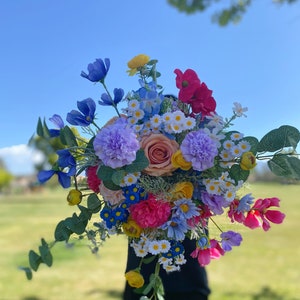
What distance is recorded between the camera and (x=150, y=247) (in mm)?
1014

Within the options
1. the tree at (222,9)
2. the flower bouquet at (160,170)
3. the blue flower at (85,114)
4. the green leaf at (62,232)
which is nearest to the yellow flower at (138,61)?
the flower bouquet at (160,170)

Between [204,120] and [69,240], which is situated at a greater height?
[204,120]

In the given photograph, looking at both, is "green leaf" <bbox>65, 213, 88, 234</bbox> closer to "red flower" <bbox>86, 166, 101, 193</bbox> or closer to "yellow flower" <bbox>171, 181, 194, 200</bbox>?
"red flower" <bbox>86, 166, 101, 193</bbox>

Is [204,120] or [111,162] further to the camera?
[204,120]

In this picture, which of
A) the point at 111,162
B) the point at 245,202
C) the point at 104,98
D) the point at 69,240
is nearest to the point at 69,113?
the point at 104,98

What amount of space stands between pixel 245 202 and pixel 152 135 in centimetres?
30

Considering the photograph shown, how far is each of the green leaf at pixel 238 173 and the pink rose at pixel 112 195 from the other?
0.29 meters

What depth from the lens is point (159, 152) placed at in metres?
1.02

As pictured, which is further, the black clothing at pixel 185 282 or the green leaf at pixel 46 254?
the black clothing at pixel 185 282

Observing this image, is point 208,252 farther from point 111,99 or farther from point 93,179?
point 111,99

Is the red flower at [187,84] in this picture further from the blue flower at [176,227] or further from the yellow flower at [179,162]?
the blue flower at [176,227]

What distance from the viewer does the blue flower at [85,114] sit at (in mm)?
1100

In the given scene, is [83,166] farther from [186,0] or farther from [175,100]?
[186,0]

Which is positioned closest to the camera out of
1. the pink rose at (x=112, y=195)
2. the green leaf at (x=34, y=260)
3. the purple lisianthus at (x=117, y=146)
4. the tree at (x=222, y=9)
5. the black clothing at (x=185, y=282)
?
the purple lisianthus at (x=117, y=146)
